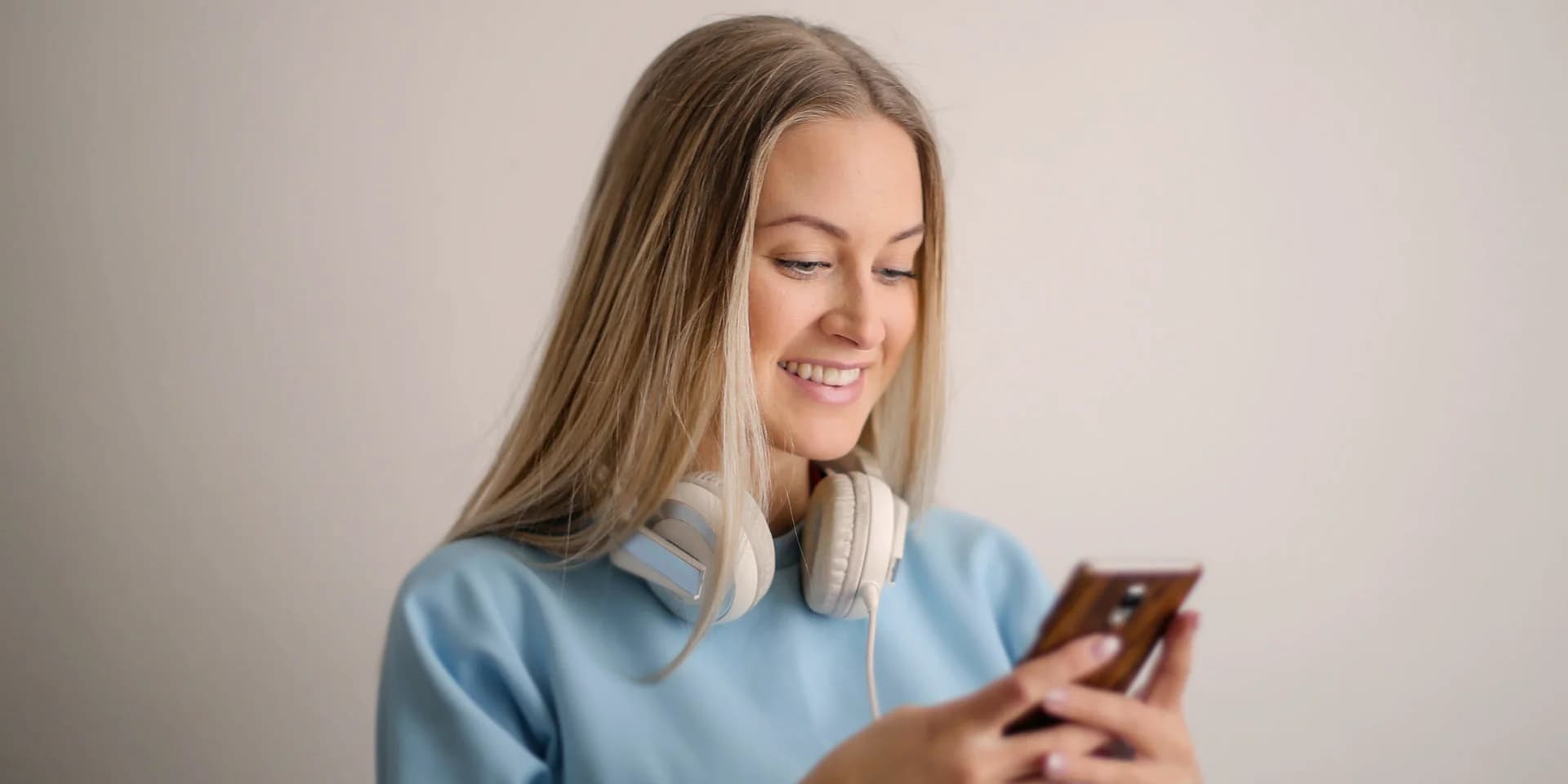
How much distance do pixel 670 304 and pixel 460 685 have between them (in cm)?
44

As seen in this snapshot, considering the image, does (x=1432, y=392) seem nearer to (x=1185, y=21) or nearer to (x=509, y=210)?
(x=1185, y=21)

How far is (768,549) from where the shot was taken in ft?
4.30

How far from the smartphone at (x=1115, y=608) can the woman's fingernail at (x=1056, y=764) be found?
3 cm

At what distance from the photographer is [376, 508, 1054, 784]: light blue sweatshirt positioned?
1.26 m

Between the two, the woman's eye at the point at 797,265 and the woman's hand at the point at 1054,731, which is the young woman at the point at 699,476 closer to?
the woman's eye at the point at 797,265

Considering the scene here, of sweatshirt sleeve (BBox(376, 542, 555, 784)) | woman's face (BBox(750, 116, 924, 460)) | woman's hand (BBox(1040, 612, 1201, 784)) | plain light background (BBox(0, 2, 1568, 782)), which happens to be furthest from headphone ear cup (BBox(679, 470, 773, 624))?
plain light background (BBox(0, 2, 1568, 782))

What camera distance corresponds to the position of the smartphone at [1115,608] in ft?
2.81

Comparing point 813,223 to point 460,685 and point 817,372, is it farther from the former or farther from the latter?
point 460,685

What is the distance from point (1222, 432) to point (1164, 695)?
4.95 feet

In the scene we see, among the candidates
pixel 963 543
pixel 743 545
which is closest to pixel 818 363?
pixel 743 545

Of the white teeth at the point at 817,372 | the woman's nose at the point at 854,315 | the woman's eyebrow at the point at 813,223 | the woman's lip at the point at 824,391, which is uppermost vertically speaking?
the woman's eyebrow at the point at 813,223

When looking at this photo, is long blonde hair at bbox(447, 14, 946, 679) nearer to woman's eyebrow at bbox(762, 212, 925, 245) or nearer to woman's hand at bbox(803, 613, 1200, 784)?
woman's eyebrow at bbox(762, 212, 925, 245)

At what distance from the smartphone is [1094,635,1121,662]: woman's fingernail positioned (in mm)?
19

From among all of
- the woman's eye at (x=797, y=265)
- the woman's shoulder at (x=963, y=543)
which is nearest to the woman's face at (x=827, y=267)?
the woman's eye at (x=797, y=265)
